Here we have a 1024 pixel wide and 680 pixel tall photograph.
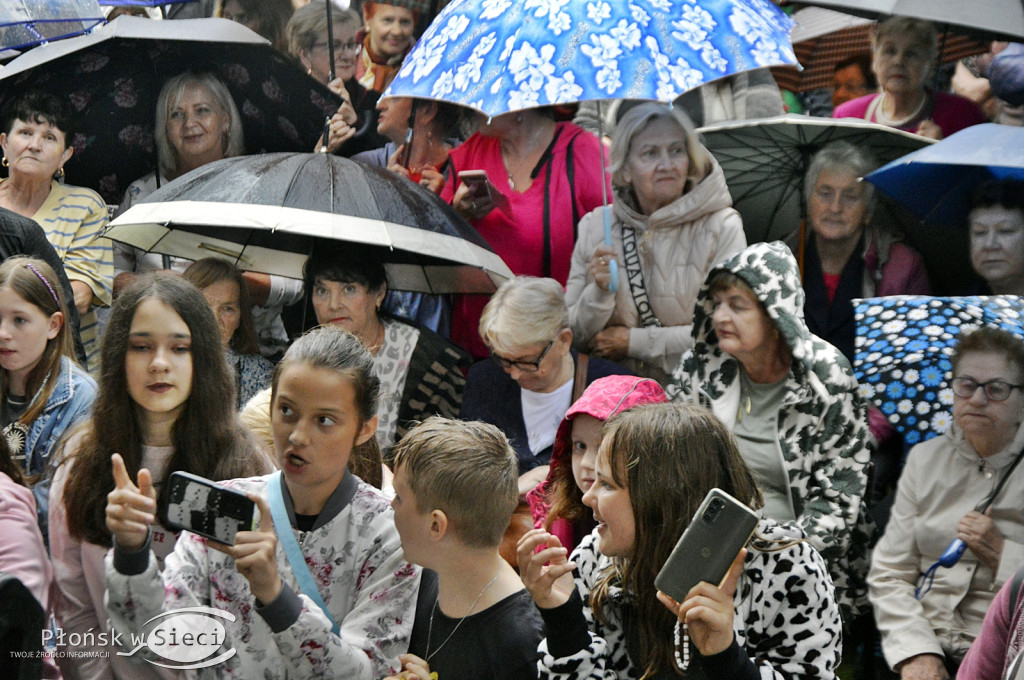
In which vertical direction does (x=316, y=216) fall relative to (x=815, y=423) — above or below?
above

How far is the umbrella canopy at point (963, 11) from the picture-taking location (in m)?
4.41

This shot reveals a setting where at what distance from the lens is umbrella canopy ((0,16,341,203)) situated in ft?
17.4

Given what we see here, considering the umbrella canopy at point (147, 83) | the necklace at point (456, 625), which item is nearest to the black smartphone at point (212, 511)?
the necklace at point (456, 625)

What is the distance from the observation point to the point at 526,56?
412 cm

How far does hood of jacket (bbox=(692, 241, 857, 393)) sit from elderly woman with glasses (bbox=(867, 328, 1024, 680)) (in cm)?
39

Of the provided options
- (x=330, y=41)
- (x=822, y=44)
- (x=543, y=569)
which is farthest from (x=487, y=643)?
(x=822, y=44)

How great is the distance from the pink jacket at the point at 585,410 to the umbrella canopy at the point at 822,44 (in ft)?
9.32

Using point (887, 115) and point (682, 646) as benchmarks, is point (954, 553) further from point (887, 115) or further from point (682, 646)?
point (887, 115)

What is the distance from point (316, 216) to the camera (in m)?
4.46

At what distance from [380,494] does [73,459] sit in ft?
3.22

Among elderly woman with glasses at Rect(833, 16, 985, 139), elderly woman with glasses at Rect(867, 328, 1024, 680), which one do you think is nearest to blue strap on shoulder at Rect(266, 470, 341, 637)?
elderly woman with glasses at Rect(867, 328, 1024, 680)

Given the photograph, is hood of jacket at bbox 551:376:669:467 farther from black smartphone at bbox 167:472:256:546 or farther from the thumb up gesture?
the thumb up gesture

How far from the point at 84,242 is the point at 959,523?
373 centimetres

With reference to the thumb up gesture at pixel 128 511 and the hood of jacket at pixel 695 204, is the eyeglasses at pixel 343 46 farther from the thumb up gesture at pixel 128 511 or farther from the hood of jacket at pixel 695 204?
the thumb up gesture at pixel 128 511
